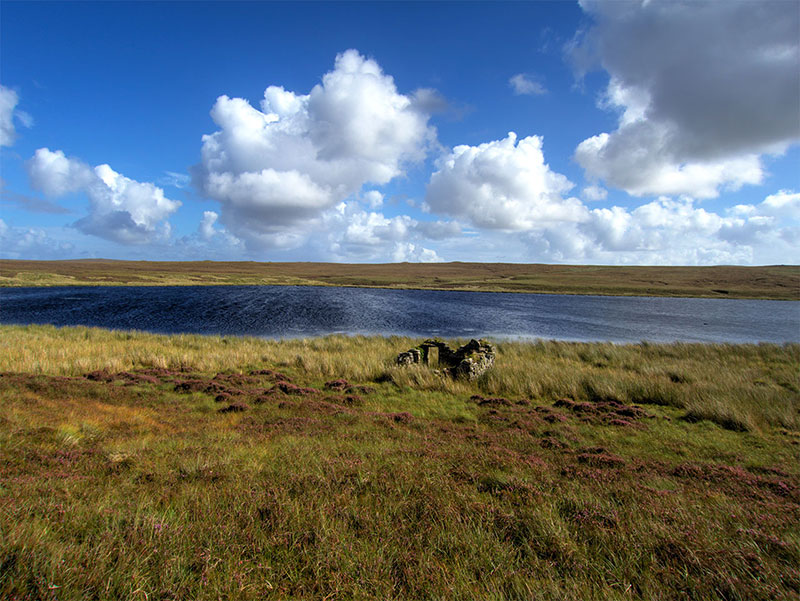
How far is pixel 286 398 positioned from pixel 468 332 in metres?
29.6

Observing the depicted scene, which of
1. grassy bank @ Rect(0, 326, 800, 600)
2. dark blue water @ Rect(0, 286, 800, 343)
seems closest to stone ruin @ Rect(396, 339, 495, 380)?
grassy bank @ Rect(0, 326, 800, 600)

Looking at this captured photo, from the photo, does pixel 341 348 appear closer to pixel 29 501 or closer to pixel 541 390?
pixel 541 390

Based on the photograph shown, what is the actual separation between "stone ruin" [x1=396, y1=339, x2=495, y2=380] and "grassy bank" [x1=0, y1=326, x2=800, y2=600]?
3917 millimetres

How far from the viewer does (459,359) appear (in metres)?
18.2

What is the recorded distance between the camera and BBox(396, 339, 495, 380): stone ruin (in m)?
16.9

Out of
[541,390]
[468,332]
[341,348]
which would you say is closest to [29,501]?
[541,390]

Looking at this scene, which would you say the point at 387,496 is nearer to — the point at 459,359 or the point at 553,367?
the point at 459,359

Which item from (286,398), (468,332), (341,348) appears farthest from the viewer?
(468,332)

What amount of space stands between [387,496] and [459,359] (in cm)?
1324

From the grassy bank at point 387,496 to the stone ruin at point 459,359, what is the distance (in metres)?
3.92

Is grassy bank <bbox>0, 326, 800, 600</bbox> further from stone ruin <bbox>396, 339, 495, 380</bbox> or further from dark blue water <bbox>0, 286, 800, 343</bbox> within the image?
dark blue water <bbox>0, 286, 800, 343</bbox>

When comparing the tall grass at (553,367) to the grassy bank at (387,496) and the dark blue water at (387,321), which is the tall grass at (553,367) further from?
the dark blue water at (387,321)

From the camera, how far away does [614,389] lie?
47.3 ft

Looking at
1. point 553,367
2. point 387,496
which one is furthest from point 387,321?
point 387,496
